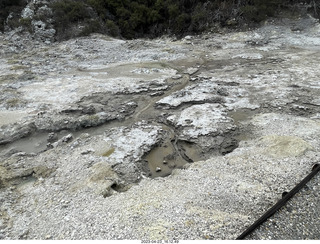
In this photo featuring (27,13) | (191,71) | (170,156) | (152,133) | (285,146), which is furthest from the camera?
(27,13)

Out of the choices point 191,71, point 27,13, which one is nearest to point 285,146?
point 191,71

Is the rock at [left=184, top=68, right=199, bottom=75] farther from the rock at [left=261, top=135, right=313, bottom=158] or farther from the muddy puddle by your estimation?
the rock at [left=261, top=135, right=313, bottom=158]

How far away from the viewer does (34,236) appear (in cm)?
546

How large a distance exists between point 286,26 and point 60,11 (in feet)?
77.3

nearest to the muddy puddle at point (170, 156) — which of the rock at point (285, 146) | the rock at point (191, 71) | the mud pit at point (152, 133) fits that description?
the mud pit at point (152, 133)

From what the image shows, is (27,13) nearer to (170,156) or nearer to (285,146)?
(170,156)

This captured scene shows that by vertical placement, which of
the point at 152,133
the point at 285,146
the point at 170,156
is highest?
the point at 285,146

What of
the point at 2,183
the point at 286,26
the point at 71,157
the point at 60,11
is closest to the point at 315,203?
the point at 71,157

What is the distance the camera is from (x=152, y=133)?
9570 millimetres

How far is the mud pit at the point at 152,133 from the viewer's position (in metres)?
6.00

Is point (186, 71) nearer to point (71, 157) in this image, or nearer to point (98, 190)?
point (71, 157)

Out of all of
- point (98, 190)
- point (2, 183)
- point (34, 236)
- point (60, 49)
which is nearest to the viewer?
point (34, 236)

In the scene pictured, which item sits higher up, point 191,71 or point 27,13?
point 27,13

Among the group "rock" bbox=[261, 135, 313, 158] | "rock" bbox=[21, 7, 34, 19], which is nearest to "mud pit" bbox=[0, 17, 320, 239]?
"rock" bbox=[261, 135, 313, 158]
